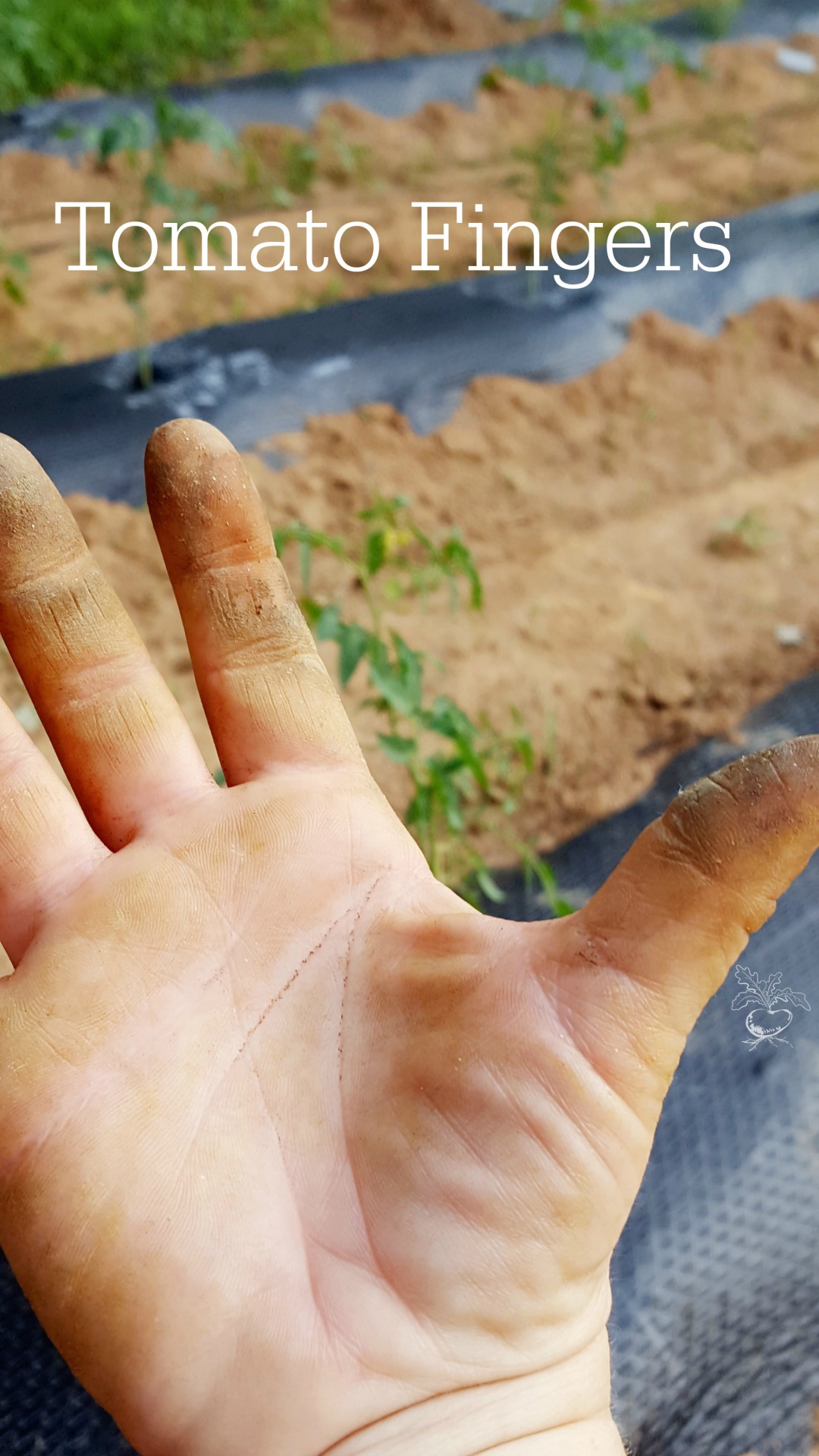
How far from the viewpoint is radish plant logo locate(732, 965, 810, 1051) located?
1.60 metres

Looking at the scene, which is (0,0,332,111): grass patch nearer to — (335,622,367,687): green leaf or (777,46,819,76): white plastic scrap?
(777,46,819,76): white plastic scrap

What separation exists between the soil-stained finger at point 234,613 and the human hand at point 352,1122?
0.14 metres

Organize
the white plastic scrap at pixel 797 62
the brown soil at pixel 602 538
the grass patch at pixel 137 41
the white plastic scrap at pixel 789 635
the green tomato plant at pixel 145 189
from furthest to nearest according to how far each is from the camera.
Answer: the white plastic scrap at pixel 797 62 < the grass patch at pixel 137 41 < the green tomato plant at pixel 145 189 < the white plastic scrap at pixel 789 635 < the brown soil at pixel 602 538

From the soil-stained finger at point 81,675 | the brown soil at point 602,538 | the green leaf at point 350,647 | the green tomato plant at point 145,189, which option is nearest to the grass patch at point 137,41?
the green tomato plant at point 145,189

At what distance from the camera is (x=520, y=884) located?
7.25ft

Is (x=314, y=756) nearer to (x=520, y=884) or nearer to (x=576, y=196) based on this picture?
(x=520, y=884)

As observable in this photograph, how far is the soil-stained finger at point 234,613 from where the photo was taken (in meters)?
1.19

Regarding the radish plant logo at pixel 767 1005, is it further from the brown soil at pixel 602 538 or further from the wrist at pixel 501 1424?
the wrist at pixel 501 1424

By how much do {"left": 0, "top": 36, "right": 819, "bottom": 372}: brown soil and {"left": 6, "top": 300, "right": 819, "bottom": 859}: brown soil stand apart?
75 centimetres

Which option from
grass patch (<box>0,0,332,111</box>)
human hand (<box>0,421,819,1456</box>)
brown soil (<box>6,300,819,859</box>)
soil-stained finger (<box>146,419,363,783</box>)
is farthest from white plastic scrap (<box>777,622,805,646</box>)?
grass patch (<box>0,0,332,111</box>)

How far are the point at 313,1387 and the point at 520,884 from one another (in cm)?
139

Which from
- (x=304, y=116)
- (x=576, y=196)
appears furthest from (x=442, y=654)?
(x=304, y=116)

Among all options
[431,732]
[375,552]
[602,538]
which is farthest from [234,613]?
[602,538]

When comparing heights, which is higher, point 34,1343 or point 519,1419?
point 519,1419
